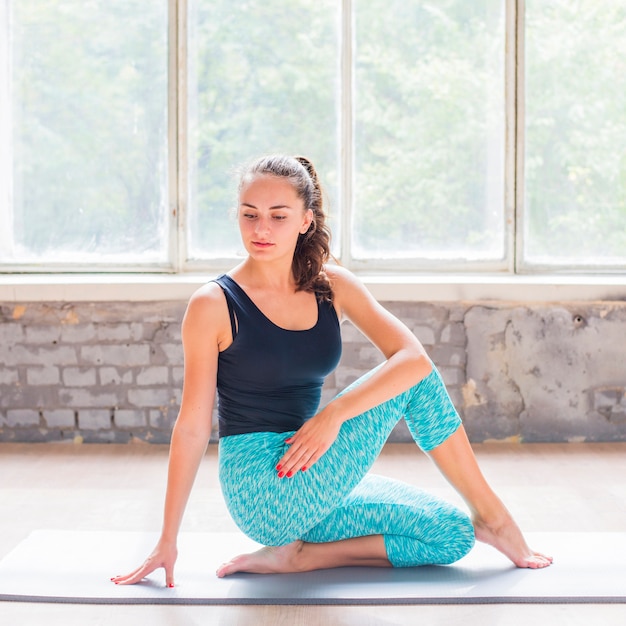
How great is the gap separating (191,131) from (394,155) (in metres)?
1.01

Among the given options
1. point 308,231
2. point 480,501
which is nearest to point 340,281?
point 308,231

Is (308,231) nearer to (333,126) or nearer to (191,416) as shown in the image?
(191,416)

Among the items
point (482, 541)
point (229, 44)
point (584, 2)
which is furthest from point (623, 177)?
point (482, 541)

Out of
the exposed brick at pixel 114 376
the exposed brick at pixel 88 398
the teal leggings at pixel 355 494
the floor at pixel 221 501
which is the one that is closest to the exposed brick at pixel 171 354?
the exposed brick at pixel 114 376

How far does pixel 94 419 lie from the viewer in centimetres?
440

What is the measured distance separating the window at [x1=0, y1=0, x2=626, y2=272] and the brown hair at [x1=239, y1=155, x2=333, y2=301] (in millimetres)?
1995

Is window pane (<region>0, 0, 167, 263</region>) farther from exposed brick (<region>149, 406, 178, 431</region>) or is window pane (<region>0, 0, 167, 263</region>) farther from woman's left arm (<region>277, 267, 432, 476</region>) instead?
woman's left arm (<region>277, 267, 432, 476</region>)

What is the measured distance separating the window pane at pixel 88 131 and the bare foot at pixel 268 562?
2387 mm

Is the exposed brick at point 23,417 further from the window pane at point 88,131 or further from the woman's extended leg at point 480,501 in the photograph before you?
the woman's extended leg at point 480,501

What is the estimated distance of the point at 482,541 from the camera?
2.55 metres

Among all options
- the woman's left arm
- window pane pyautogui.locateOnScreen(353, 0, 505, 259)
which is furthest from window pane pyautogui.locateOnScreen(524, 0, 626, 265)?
the woman's left arm

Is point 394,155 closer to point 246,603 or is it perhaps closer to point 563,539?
point 563,539

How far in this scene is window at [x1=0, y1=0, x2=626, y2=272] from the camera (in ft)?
14.9

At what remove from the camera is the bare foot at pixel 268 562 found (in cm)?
250
